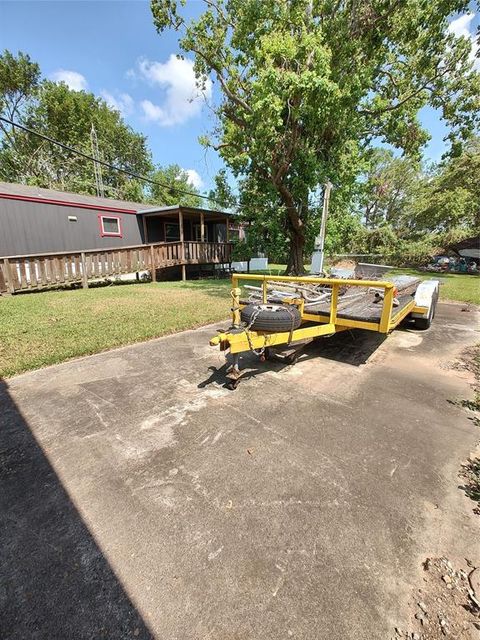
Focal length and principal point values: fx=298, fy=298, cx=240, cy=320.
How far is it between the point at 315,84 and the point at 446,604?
35.9ft

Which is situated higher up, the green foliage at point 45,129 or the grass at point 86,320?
the green foliage at point 45,129

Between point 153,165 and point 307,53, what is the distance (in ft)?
117

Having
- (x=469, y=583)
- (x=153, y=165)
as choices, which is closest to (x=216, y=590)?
(x=469, y=583)

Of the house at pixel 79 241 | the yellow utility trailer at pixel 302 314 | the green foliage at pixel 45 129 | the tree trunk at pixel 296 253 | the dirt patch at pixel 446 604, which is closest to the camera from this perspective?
the dirt patch at pixel 446 604

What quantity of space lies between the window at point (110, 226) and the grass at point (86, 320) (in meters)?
5.86

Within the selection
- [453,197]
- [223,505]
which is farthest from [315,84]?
[453,197]

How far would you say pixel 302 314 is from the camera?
4402mm

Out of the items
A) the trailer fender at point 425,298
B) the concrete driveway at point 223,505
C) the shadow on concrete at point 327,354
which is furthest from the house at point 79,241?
the trailer fender at point 425,298

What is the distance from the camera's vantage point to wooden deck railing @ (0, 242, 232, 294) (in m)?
9.04

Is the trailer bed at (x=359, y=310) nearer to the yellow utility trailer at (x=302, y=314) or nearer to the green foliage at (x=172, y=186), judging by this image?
the yellow utility trailer at (x=302, y=314)

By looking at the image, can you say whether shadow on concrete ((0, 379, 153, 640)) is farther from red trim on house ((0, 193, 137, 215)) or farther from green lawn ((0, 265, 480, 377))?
red trim on house ((0, 193, 137, 215))

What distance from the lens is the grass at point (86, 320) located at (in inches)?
174

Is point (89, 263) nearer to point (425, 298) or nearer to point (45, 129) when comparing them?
point (425, 298)

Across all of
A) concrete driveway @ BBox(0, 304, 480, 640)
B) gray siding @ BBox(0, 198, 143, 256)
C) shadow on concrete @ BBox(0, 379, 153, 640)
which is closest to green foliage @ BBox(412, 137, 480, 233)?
gray siding @ BBox(0, 198, 143, 256)
